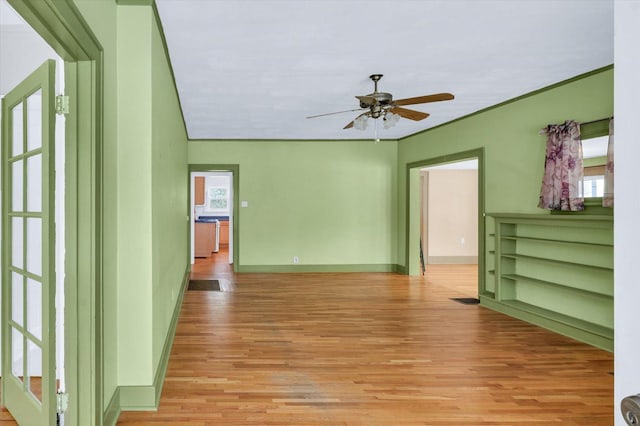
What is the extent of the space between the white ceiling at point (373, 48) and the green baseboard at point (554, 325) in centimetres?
210

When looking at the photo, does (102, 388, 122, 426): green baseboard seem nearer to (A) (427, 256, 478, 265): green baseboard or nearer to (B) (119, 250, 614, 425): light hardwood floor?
(B) (119, 250, 614, 425): light hardwood floor

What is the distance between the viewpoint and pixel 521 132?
4.71 meters

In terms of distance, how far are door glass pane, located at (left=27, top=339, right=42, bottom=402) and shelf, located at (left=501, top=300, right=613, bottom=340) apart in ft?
14.1

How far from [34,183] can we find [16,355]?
A: 1028mm

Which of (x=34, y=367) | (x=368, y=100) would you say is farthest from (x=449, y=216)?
(x=34, y=367)

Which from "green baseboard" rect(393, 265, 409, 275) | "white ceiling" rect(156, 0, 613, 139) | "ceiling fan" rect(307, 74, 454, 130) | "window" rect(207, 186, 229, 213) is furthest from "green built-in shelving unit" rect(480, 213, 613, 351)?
"window" rect(207, 186, 229, 213)

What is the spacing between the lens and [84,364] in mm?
1918

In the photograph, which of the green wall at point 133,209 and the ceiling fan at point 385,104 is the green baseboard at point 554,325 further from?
the green wall at point 133,209

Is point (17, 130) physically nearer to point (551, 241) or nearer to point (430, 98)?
point (430, 98)

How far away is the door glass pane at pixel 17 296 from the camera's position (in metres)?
2.15

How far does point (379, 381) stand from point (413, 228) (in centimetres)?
476

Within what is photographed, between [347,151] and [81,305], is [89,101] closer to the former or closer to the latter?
[81,305]

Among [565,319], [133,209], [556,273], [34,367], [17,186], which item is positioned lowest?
[565,319]

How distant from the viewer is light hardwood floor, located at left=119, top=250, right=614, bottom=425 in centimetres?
242
